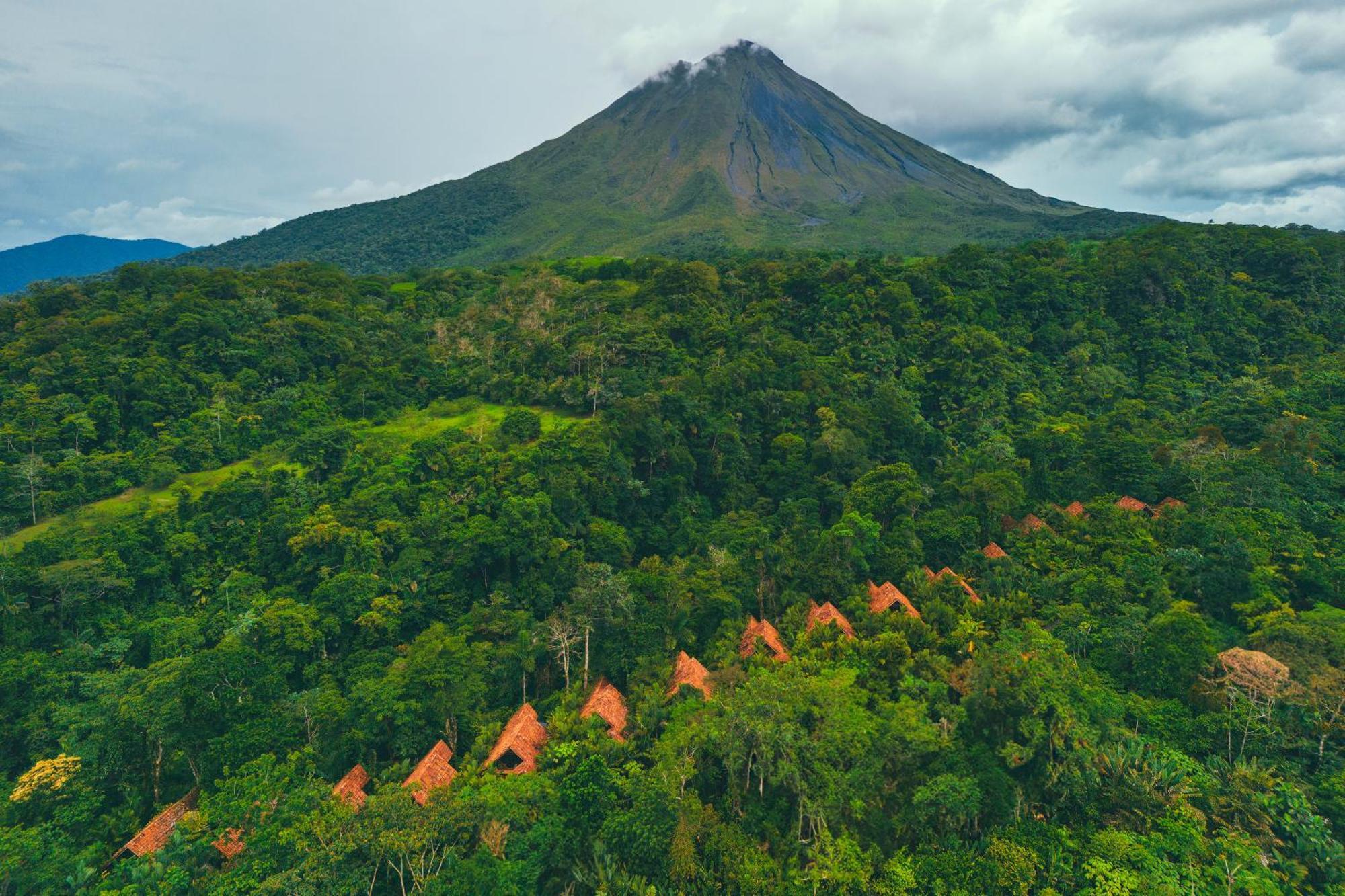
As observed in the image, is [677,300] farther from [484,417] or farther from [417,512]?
[417,512]

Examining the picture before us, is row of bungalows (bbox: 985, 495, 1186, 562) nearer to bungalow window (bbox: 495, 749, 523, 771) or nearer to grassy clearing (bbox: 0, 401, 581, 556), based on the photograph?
bungalow window (bbox: 495, 749, 523, 771)

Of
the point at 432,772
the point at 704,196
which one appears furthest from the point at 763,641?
the point at 704,196

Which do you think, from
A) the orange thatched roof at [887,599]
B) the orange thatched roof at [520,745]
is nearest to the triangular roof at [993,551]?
the orange thatched roof at [887,599]

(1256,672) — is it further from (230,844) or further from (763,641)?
(230,844)

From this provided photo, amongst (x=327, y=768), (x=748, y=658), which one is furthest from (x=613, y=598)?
(x=327, y=768)

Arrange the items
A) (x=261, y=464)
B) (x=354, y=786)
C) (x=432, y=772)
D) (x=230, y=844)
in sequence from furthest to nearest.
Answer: (x=261, y=464)
(x=432, y=772)
(x=354, y=786)
(x=230, y=844)

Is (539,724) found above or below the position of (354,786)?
above

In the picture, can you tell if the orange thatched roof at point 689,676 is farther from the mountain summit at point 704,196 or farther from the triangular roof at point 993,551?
the mountain summit at point 704,196
